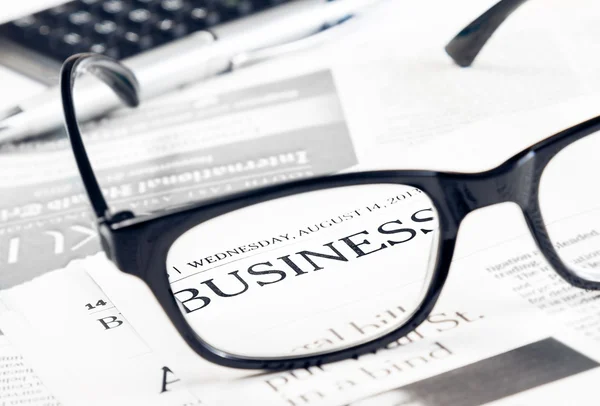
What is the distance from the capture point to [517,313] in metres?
0.32

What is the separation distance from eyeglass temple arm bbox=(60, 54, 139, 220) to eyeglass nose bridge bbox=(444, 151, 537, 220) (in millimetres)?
161

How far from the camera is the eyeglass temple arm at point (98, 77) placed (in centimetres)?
32

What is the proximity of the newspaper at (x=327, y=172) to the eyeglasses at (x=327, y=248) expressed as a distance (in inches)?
0.5

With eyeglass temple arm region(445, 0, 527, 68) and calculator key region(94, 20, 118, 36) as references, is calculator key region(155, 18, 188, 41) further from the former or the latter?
eyeglass temple arm region(445, 0, 527, 68)

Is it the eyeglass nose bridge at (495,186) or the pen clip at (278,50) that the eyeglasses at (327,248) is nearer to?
the eyeglass nose bridge at (495,186)

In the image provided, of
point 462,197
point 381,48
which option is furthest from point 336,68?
point 462,197

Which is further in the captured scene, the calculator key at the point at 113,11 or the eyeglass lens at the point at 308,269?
the calculator key at the point at 113,11

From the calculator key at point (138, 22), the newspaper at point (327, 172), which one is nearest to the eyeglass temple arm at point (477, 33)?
the newspaper at point (327, 172)

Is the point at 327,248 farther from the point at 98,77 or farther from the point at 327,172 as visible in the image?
the point at 98,77

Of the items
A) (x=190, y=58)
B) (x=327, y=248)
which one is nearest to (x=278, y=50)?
(x=190, y=58)

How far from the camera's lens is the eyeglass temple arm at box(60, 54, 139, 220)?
0.32 meters

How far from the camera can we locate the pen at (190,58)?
460 mm

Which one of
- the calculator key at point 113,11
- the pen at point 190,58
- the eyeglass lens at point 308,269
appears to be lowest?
the eyeglass lens at point 308,269

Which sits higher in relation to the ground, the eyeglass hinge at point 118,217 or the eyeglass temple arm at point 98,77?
the eyeglass temple arm at point 98,77
